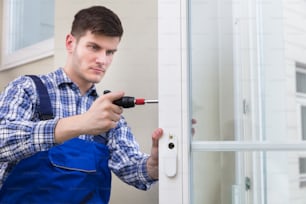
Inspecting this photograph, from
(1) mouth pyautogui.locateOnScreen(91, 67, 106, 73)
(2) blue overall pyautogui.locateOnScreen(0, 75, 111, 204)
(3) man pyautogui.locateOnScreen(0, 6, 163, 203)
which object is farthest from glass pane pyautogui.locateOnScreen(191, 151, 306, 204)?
(1) mouth pyautogui.locateOnScreen(91, 67, 106, 73)

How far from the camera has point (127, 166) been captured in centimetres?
112

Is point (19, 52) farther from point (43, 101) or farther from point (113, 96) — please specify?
point (113, 96)

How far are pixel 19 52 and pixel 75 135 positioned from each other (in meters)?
0.53

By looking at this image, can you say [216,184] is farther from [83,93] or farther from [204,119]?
[83,93]

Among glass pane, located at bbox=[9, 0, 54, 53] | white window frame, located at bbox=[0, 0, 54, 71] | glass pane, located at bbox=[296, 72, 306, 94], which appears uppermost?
glass pane, located at bbox=[9, 0, 54, 53]

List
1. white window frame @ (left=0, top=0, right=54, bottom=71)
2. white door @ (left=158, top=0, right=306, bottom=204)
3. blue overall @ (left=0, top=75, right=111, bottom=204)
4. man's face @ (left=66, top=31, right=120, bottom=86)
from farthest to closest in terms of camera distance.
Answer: white window frame @ (left=0, top=0, right=54, bottom=71), man's face @ (left=66, top=31, right=120, bottom=86), blue overall @ (left=0, top=75, right=111, bottom=204), white door @ (left=158, top=0, right=306, bottom=204)

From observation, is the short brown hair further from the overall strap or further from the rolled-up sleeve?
the rolled-up sleeve

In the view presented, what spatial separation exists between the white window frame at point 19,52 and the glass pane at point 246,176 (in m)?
0.65

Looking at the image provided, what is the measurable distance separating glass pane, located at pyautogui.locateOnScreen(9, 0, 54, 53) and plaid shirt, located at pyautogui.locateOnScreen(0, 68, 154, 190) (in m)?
0.27

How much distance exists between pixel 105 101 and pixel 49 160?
0.24 metres

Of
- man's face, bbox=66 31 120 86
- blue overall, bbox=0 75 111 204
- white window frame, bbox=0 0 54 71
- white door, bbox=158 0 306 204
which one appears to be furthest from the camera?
white window frame, bbox=0 0 54 71

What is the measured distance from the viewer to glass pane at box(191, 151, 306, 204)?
933 millimetres

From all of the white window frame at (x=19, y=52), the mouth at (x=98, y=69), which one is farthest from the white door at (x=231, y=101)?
the white window frame at (x=19, y=52)

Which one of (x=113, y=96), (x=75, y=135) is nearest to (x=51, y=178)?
(x=75, y=135)
